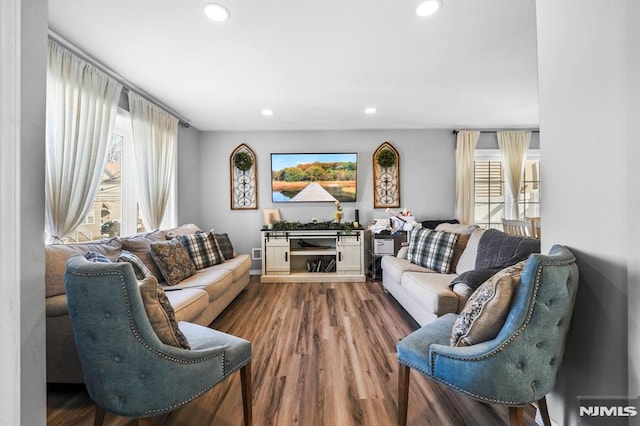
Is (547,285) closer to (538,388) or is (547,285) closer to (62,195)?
(538,388)

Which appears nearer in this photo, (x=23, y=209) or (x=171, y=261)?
(x=23, y=209)

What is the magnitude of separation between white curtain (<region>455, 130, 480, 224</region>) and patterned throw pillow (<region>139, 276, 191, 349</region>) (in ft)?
14.5

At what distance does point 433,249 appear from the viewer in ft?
9.02

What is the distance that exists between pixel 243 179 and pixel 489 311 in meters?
3.99

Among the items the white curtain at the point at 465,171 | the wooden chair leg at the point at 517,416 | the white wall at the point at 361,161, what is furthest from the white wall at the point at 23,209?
the white curtain at the point at 465,171

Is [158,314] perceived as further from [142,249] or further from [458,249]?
[458,249]

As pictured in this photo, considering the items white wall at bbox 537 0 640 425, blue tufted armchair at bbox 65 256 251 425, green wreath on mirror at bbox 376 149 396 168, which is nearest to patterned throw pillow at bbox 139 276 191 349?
blue tufted armchair at bbox 65 256 251 425

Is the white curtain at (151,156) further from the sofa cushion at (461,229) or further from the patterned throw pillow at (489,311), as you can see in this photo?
the sofa cushion at (461,229)

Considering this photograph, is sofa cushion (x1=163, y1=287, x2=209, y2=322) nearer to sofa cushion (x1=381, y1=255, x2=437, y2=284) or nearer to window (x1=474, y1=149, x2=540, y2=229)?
sofa cushion (x1=381, y1=255, x2=437, y2=284)

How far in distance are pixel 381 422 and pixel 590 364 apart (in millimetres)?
1000

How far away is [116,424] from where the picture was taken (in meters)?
1.36

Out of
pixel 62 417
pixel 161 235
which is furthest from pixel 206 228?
pixel 62 417

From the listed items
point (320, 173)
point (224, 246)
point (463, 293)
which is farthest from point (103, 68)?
point (463, 293)

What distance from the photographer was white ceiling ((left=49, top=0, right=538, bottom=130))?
5.52 feet
